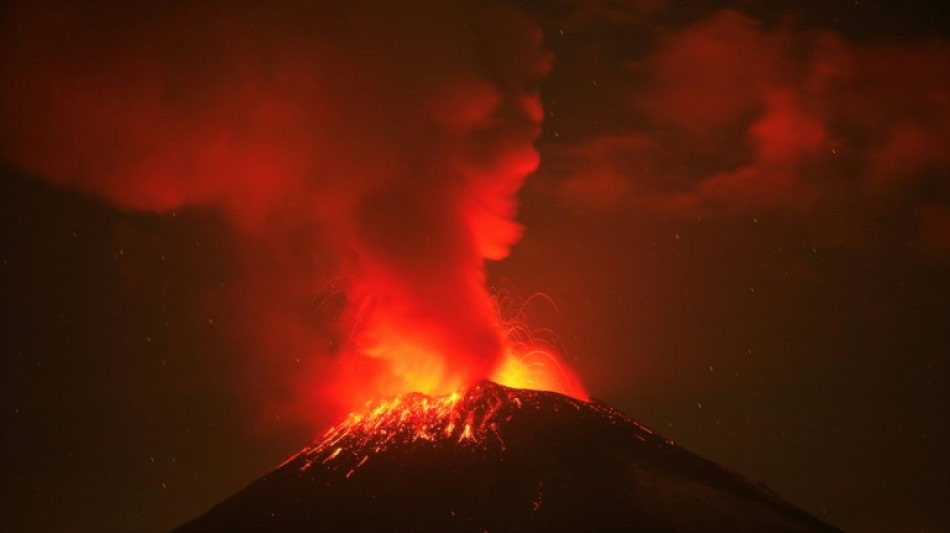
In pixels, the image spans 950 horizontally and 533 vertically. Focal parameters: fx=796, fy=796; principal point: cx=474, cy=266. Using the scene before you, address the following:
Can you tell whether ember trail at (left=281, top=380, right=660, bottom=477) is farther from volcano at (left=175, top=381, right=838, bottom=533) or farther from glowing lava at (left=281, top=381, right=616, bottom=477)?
volcano at (left=175, top=381, right=838, bottom=533)

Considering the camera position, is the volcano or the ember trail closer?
the volcano

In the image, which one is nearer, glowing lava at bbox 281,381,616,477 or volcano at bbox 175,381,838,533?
volcano at bbox 175,381,838,533

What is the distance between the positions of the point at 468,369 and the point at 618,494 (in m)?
14.4

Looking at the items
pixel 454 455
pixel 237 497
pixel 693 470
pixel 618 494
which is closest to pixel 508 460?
pixel 454 455

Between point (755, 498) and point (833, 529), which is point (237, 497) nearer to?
point (755, 498)

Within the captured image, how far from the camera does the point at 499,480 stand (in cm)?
3962

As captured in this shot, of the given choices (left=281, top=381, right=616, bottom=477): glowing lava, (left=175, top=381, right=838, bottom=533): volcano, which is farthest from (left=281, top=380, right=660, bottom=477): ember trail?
(left=175, top=381, right=838, bottom=533): volcano

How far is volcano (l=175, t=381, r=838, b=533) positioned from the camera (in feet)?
119

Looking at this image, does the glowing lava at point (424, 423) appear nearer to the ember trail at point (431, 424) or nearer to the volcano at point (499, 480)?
the ember trail at point (431, 424)

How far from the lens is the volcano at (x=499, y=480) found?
119 ft

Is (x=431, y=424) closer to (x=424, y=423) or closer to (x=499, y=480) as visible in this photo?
(x=424, y=423)

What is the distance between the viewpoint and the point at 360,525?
1483 inches

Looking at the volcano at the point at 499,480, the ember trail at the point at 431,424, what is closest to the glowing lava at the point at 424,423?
the ember trail at the point at 431,424

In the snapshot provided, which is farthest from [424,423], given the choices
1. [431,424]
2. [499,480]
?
[499,480]
